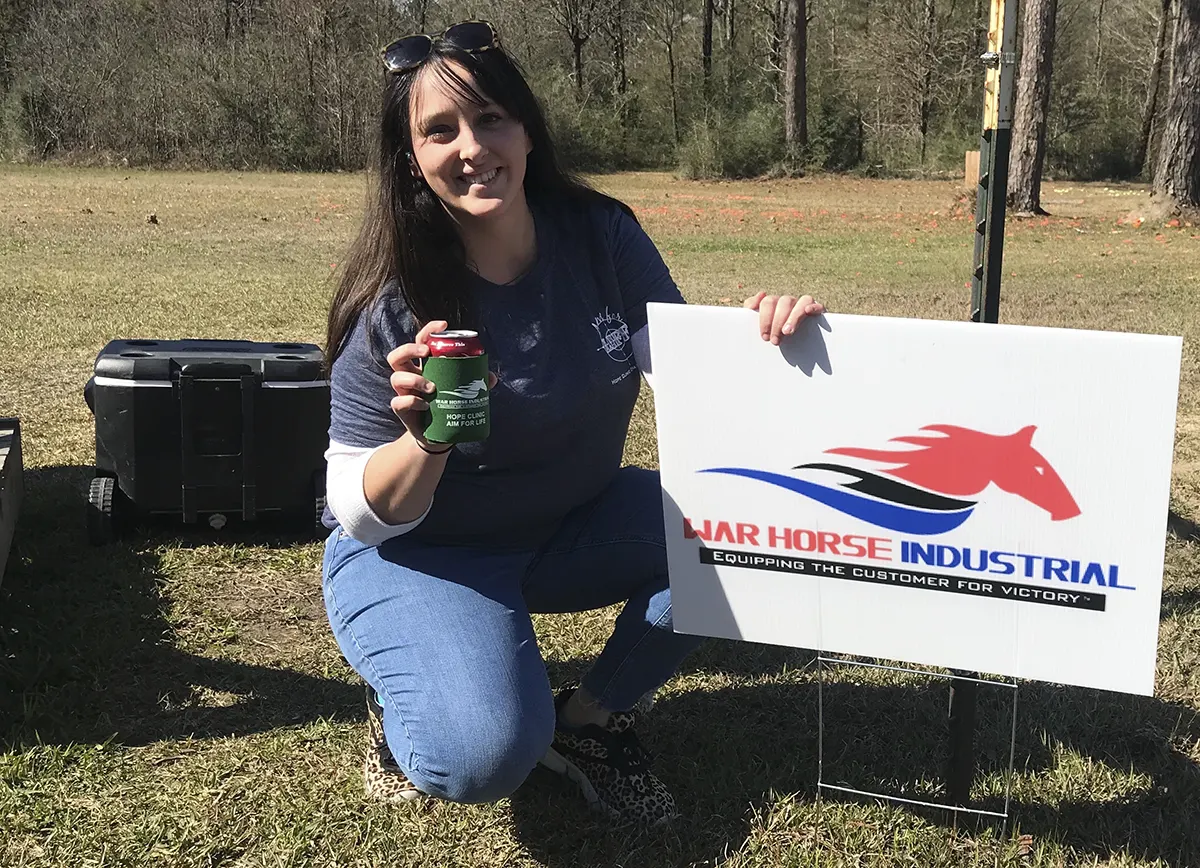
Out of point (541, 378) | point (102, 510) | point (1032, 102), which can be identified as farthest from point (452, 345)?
point (1032, 102)

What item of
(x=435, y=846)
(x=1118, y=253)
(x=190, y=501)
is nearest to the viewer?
(x=435, y=846)

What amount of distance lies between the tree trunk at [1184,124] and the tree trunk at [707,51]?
19.8 m

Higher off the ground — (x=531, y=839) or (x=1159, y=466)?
(x=1159, y=466)

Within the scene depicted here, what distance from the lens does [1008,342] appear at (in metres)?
1.99

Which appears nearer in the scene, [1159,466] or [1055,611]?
[1159,466]

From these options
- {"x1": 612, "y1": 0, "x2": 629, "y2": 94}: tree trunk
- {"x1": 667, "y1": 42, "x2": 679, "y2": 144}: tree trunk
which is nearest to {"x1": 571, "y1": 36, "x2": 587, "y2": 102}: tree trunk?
{"x1": 612, "y1": 0, "x2": 629, "y2": 94}: tree trunk

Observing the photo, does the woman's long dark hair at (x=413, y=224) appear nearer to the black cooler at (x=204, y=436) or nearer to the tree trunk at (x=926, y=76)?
the black cooler at (x=204, y=436)

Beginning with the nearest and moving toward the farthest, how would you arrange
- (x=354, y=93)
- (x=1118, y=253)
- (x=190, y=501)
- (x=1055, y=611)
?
1. (x=1055, y=611)
2. (x=190, y=501)
3. (x=1118, y=253)
4. (x=354, y=93)

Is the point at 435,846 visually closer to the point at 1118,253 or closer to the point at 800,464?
the point at 800,464

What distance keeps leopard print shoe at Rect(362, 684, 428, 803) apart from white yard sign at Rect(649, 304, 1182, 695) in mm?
717

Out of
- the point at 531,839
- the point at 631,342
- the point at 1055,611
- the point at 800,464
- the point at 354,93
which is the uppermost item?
the point at 354,93

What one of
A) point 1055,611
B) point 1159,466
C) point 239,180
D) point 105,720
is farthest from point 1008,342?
point 239,180

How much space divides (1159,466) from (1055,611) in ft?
1.07

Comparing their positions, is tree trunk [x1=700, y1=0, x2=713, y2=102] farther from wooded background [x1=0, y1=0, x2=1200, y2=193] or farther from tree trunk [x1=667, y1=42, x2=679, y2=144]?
tree trunk [x1=667, y1=42, x2=679, y2=144]
